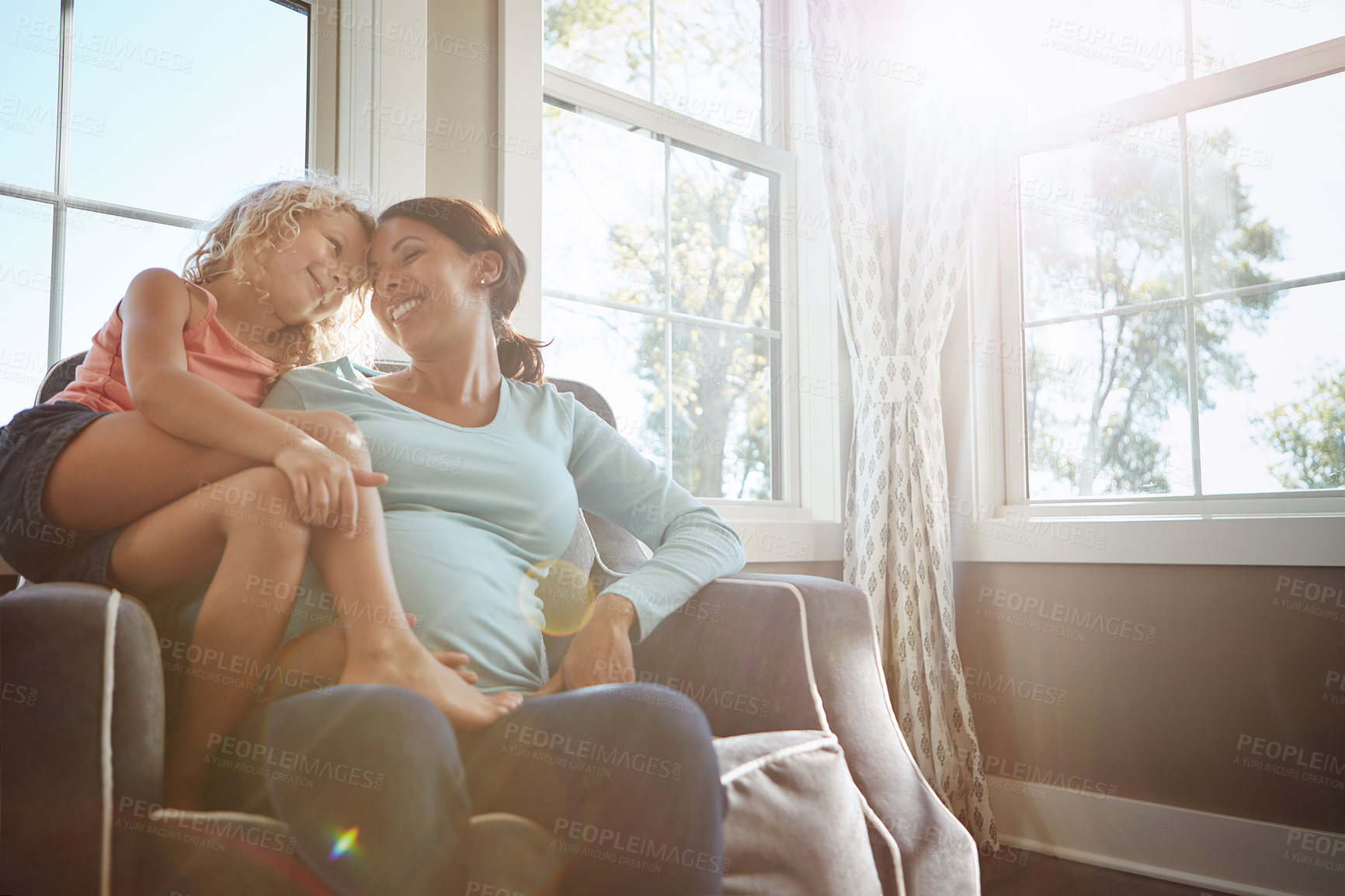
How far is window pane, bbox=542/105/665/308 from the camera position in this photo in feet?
A: 7.38

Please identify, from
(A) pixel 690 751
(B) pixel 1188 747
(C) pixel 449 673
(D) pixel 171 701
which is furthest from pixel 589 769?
(B) pixel 1188 747

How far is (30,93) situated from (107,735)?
4.29 ft

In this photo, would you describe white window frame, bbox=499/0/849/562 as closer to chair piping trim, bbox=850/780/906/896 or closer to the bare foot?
chair piping trim, bbox=850/780/906/896

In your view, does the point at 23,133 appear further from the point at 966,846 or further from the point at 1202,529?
the point at 1202,529

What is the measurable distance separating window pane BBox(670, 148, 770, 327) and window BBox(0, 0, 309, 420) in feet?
3.50

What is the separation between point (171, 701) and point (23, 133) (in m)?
1.18

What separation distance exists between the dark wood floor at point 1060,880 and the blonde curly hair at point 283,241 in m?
1.75

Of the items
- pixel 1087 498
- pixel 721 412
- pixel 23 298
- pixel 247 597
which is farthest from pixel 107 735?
pixel 1087 498

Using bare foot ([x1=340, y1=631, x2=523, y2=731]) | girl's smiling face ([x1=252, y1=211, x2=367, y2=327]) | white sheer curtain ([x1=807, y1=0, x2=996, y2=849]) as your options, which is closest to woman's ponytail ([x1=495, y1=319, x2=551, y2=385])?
girl's smiling face ([x1=252, y1=211, x2=367, y2=327])

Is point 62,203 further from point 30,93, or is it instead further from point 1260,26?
point 1260,26

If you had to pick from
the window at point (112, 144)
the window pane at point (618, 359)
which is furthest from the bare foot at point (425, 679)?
the window pane at point (618, 359)

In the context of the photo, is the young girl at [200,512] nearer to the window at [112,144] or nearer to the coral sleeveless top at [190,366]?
the coral sleeveless top at [190,366]

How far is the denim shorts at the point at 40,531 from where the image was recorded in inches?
35.6

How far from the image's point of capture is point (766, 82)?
2.79 metres
